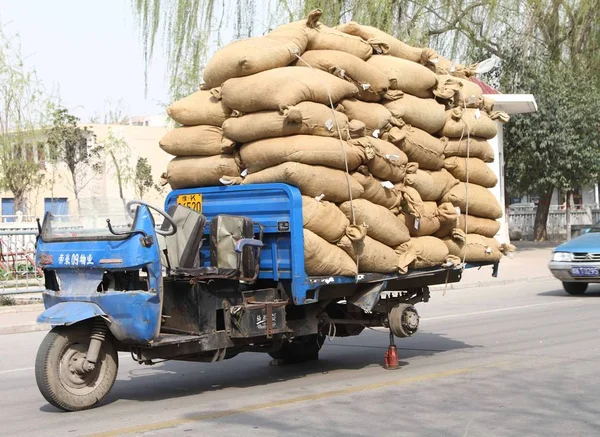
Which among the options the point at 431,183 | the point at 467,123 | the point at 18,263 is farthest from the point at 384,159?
the point at 18,263

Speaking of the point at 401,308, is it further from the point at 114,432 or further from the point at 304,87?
the point at 114,432

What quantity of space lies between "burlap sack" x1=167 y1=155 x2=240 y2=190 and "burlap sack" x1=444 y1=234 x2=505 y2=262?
2.68 m

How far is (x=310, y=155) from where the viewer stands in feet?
26.8

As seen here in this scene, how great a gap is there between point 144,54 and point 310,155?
14.8 metres

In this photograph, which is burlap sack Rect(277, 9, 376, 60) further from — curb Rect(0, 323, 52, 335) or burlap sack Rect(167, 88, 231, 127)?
curb Rect(0, 323, 52, 335)

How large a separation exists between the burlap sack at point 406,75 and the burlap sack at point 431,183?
0.88 metres

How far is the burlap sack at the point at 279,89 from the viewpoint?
26.9 ft

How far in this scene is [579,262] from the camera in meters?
16.6

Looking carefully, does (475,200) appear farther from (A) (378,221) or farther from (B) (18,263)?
(B) (18,263)

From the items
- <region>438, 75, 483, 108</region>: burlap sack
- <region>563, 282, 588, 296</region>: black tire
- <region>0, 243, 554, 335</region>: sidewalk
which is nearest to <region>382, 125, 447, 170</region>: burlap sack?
<region>438, 75, 483, 108</region>: burlap sack

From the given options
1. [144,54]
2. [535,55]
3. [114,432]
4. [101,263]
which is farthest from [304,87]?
[535,55]

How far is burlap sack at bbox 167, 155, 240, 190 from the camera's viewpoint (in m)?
8.60

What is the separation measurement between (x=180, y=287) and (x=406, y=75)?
3409 mm

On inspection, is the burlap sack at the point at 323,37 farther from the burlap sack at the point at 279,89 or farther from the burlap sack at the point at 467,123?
the burlap sack at the point at 467,123
